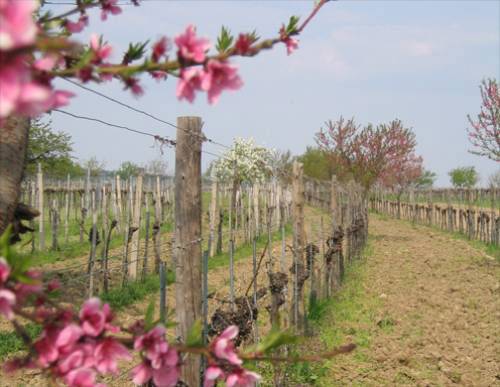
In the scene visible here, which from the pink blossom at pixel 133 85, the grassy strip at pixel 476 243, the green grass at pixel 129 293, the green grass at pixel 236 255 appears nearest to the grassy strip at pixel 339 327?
the green grass at pixel 129 293

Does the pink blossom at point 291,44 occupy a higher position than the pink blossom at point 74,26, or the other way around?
the pink blossom at point 74,26

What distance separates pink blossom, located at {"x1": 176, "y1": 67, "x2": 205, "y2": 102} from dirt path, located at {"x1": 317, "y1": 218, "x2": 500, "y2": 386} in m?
5.10

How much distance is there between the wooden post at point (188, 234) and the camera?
10.9ft

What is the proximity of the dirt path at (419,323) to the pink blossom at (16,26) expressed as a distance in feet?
18.2

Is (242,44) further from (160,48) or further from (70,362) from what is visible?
(70,362)

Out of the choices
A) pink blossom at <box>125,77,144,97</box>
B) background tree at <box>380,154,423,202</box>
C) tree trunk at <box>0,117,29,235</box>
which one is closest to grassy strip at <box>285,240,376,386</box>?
tree trunk at <box>0,117,29,235</box>

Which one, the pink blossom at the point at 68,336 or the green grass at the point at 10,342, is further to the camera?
the green grass at the point at 10,342

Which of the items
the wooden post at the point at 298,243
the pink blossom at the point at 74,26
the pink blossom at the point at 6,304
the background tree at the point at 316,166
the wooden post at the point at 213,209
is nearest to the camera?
the pink blossom at the point at 6,304

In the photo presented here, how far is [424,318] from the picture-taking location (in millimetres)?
8375

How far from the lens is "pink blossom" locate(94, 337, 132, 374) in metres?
1.27

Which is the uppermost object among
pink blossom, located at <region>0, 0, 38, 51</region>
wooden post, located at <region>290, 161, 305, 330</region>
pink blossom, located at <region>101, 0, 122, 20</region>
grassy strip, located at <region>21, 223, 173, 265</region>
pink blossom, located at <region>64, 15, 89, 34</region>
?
pink blossom, located at <region>101, 0, 122, 20</region>

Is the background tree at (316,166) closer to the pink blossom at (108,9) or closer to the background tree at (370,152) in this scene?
the background tree at (370,152)

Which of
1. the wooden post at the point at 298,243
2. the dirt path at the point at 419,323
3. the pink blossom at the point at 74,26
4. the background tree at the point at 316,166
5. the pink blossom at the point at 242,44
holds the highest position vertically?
the background tree at the point at 316,166

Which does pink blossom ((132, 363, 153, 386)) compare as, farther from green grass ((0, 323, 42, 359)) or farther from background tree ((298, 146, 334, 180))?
background tree ((298, 146, 334, 180))
